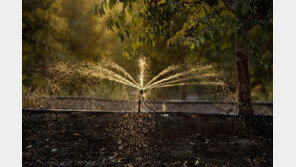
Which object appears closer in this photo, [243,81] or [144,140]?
[144,140]

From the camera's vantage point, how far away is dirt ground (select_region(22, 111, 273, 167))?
3629mm

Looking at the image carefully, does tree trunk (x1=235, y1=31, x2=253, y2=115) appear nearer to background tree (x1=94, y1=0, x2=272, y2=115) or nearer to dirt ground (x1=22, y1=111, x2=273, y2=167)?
dirt ground (x1=22, y1=111, x2=273, y2=167)

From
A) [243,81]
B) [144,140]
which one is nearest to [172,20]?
[144,140]

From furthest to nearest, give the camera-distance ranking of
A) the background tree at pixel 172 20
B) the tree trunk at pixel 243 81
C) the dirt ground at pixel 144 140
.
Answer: the tree trunk at pixel 243 81, the dirt ground at pixel 144 140, the background tree at pixel 172 20

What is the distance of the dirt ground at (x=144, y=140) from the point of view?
143 inches

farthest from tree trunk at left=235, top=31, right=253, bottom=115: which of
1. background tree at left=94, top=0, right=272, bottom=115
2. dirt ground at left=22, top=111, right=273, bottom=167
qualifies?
background tree at left=94, top=0, right=272, bottom=115

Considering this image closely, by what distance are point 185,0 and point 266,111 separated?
4.58 metres

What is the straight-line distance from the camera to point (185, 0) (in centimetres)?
430

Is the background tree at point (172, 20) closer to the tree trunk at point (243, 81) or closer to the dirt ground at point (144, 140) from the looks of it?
the tree trunk at point (243, 81)

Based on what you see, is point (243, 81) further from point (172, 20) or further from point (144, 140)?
point (144, 140)

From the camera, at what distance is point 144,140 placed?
425cm

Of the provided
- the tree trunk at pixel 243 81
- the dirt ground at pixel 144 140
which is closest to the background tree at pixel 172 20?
the tree trunk at pixel 243 81

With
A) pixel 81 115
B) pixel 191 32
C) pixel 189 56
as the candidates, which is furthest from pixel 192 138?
pixel 189 56

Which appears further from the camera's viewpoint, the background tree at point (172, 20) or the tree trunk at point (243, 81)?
the tree trunk at point (243, 81)
